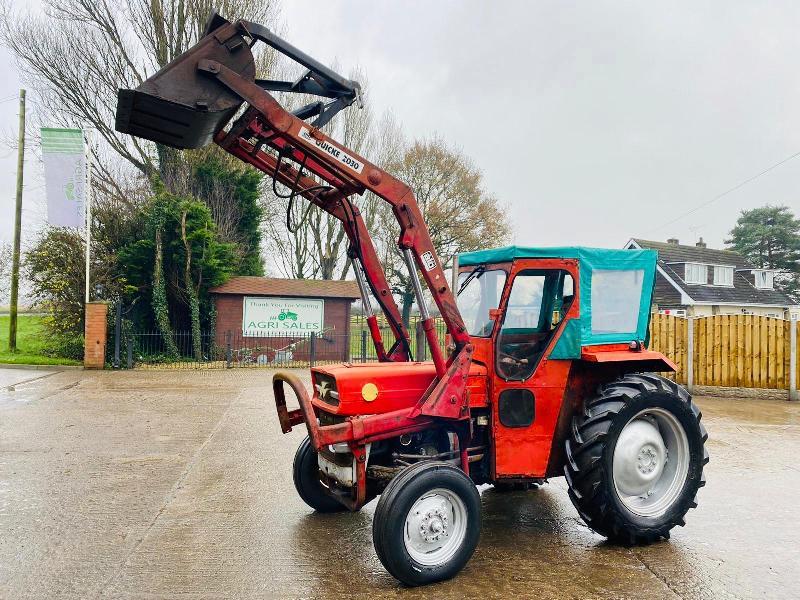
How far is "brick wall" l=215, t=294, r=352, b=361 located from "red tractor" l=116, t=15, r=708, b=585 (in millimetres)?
14806

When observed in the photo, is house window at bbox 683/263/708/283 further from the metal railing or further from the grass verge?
the grass verge

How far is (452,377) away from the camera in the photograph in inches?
169

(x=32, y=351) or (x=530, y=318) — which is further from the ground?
(x=530, y=318)

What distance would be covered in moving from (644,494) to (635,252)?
193 cm

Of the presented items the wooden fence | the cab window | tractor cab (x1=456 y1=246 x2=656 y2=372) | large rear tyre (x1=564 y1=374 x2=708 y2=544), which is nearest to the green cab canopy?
tractor cab (x1=456 y1=246 x2=656 y2=372)

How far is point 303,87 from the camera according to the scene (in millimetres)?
4312

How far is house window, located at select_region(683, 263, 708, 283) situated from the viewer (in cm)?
3484

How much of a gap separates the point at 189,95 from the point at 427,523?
3.09m

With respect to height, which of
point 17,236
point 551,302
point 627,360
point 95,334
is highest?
point 17,236

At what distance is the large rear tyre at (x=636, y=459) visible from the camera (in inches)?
175

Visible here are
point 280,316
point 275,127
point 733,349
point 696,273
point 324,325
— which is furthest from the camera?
point 696,273

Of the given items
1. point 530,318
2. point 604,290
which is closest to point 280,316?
point 530,318

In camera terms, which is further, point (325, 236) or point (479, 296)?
point (325, 236)

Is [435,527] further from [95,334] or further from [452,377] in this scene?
[95,334]
